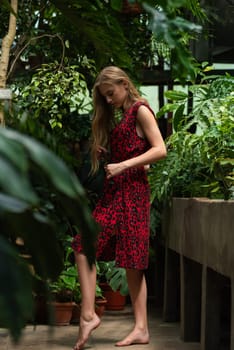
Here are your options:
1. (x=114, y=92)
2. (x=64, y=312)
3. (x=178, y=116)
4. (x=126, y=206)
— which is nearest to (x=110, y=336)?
(x=64, y=312)

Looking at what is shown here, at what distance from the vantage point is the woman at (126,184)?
4.30 metres

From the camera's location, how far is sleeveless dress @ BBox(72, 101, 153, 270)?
433 cm

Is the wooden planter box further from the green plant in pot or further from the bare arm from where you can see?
the bare arm

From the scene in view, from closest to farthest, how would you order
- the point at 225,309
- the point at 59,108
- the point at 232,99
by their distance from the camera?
the point at 232,99 → the point at 225,309 → the point at 59,108

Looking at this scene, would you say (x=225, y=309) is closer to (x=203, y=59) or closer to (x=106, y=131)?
(x=106, y=131)

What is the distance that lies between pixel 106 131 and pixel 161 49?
2.12m

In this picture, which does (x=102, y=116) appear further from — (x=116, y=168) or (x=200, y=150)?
(x=200, y=150)

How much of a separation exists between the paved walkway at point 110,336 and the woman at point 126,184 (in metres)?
0.12

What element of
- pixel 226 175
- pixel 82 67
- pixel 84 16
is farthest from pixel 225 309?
pixel 84 16

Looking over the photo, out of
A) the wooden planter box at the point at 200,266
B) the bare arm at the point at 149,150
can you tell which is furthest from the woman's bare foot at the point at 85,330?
the bare arm at the point at 149,150

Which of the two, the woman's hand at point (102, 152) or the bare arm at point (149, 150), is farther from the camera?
the woman's hand at point (102, 152)

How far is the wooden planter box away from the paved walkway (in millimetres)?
112

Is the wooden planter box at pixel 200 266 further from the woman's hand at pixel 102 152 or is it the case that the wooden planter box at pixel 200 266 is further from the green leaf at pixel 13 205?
the green leaf at pixel 13 205

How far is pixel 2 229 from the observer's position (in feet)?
1.92
